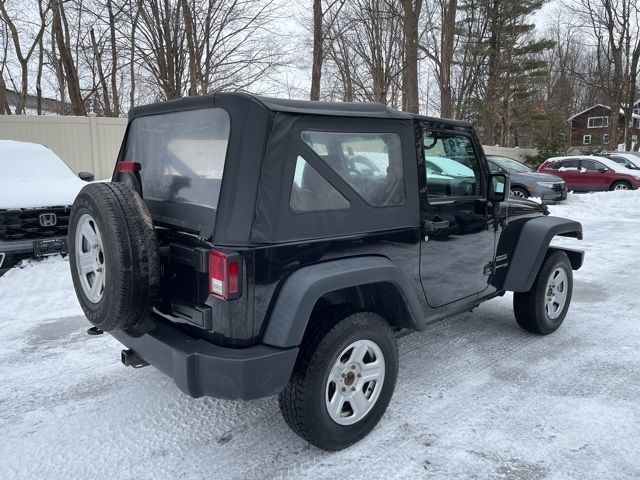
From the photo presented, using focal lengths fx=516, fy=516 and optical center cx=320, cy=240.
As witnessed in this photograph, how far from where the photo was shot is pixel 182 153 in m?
2.99

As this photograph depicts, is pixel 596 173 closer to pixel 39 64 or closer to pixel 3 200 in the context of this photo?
pixel 3 200

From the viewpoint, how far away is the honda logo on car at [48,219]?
6.00 meters

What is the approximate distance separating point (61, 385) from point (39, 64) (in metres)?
25.6

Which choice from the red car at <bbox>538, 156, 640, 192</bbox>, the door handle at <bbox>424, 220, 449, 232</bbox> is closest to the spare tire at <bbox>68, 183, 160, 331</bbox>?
the door handle at <bbox>424, 220, 449, 232</bbox>

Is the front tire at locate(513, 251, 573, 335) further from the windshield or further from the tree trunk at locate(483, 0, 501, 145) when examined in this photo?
the tree trunk at locate(483, 0, 501, 145)

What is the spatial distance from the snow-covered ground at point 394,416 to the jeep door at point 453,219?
69 cm

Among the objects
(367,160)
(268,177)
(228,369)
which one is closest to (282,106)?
(268,177)

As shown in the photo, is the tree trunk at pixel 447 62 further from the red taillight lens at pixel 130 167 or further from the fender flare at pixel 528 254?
the red taillight lens at pixel 130 167

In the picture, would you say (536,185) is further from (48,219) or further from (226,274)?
(226,274)

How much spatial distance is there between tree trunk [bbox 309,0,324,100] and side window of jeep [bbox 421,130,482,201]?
39.5 ft

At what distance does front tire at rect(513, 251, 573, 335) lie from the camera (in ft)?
14.5

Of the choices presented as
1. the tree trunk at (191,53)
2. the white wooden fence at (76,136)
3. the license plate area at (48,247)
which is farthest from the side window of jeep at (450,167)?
the tree trunk at (191,53)

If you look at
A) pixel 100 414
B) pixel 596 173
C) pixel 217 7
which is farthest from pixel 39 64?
pixel 100 414

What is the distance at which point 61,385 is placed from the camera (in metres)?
3.66
